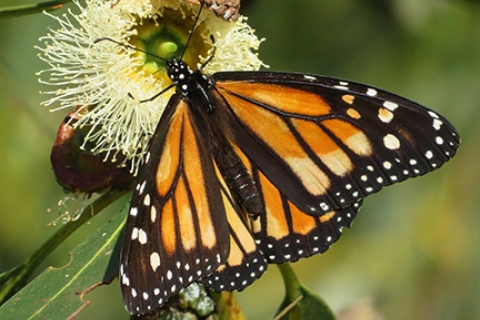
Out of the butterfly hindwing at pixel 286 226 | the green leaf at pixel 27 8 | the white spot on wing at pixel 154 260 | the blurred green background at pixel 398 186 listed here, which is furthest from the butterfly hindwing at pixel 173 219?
the blurred green background at pixel 398 186

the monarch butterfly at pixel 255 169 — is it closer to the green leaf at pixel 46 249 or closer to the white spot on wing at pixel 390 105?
the white spot on wing at pixel 390 105

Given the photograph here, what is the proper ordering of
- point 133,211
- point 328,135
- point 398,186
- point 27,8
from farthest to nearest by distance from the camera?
point 398,186, point 27,8, point 328,135, point 133,211

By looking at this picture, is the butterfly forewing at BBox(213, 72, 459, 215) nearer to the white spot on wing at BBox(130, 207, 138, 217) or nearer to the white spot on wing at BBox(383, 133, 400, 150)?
the white spot on wing at BBox(383, 133, 400, 150)

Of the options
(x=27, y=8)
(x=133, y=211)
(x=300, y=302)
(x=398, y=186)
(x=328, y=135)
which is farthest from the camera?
(x=398, y=186)

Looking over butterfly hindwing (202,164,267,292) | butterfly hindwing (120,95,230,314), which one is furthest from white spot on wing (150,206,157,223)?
butterfly hindwing (202,164,267,292)

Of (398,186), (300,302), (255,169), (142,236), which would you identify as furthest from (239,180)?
(398,186)

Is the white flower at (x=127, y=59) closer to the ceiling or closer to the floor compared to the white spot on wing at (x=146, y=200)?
closer to the ceiling

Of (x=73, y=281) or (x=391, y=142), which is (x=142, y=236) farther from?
(x=391, y=142)

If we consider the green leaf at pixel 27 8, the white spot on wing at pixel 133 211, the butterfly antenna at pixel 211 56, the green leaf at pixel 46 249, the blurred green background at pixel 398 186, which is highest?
the green leaf at pixel 27 8

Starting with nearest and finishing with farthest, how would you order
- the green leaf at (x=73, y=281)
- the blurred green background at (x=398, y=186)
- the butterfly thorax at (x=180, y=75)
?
the green leaf at (x=73, y=281), the butterfly thorax at (x=180, y=75), the blurred green background at (x=398, y=186)
